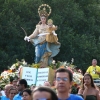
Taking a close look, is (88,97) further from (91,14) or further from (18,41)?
(91,14)

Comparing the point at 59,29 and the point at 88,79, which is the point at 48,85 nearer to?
the point at 88,79

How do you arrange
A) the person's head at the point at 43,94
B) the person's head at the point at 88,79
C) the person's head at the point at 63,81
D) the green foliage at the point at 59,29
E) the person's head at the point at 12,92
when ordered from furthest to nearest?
the green foliage at the point at 59,29 < the person's head at the point at 12,92 < the person's head at the point at 88,79 < the person's head at the point at 63,81 < the person's head at the point at 43,94

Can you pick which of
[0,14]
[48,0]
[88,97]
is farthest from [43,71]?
[48,0]

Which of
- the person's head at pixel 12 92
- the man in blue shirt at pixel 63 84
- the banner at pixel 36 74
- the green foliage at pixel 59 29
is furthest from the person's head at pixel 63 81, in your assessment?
the green foliage at pixel 59 29

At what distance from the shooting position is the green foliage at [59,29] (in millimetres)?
39750

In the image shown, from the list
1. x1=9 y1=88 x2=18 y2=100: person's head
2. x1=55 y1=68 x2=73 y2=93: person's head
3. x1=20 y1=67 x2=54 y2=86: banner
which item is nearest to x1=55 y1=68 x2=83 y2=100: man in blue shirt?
x1=55 y1=68 x2=73 y2=93: person's head

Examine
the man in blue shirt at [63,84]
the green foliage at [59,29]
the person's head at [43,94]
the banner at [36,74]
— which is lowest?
the person's head at [43,94]

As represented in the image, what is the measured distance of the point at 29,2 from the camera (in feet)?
135

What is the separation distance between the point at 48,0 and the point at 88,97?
3260cm

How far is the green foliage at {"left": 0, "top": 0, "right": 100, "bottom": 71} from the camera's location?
130 feet

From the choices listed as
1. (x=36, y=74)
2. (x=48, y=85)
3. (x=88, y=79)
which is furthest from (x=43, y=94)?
(x=36, y=74)

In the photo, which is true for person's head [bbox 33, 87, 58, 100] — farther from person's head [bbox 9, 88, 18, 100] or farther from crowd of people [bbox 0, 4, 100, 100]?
person's head [bbox 9, 88, 18, 100]

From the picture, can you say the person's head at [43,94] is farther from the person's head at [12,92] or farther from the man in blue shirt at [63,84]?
the person's head at [12,92]

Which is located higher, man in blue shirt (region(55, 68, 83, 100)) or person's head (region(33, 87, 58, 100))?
man in blue shirt (region(55, 68, 83, 100))
